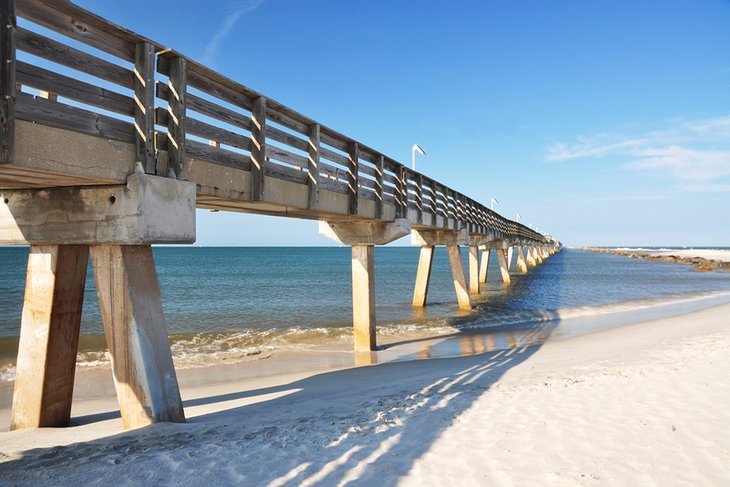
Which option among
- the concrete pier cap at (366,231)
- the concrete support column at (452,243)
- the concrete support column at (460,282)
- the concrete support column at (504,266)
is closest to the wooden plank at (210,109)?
the concrete pier cap at (366,231)

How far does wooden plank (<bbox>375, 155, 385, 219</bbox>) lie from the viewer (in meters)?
10.6

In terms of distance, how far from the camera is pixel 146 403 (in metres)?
5.06

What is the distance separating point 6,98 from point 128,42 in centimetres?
159

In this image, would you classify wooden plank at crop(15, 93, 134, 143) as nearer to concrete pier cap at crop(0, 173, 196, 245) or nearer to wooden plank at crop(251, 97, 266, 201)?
concrete pier cap at crop(0, 173, 196, 245)

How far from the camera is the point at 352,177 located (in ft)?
30.7

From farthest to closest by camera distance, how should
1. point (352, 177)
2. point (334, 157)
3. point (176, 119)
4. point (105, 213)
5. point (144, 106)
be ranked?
point (352, 177)
point (334, 157)
point (176, 119)
point (105, 213)
point (144, 106)

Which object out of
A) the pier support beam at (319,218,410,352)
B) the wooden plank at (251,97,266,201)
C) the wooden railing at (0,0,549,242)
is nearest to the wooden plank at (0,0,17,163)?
the wooden railing at (0,0,549,242)

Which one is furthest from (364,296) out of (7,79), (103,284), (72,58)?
(7,79)

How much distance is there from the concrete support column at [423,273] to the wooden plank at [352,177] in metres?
11.2

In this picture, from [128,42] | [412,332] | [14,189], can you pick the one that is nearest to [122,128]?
[128,42]

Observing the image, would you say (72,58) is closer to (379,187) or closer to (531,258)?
(379,187)

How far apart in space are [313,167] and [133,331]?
160 inches

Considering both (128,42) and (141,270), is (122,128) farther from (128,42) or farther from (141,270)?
(141,270)

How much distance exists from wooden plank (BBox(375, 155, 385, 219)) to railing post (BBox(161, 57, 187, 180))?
601 cm
